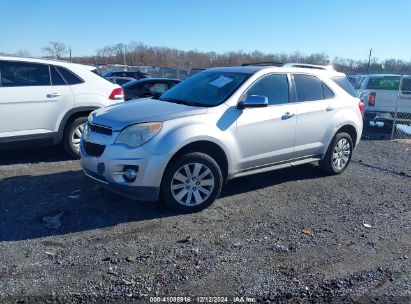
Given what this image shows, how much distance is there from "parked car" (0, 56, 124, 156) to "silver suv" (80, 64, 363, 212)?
6.13ft

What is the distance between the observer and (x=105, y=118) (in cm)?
482

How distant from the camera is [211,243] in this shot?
4094 mm

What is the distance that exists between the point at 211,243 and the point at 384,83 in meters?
10.9

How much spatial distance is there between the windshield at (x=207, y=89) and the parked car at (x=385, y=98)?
8097 millimetres

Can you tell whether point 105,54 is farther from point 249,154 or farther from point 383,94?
point 249,154

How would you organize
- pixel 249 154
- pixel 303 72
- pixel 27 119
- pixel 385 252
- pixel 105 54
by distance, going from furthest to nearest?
pixel 105 54
pixel 27 119
pixel 303 72
pixel 249 154
pixel 385 252

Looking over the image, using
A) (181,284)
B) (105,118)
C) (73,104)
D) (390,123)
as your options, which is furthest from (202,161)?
(390,123)

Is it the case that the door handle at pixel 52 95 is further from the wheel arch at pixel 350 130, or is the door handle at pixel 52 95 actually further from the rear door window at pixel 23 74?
the wheel arch at pixel 350 130

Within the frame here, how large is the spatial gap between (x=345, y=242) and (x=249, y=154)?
1.66m

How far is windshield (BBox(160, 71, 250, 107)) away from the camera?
527 centimetres

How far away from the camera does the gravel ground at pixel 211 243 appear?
3.26 m

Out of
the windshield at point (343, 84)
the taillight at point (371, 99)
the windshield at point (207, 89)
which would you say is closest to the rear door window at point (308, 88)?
the windshield at point (343, 84)

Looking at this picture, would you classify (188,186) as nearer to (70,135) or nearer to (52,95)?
(70,135)

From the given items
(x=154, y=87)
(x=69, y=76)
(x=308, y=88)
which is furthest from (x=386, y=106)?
(x=69, y=76)
